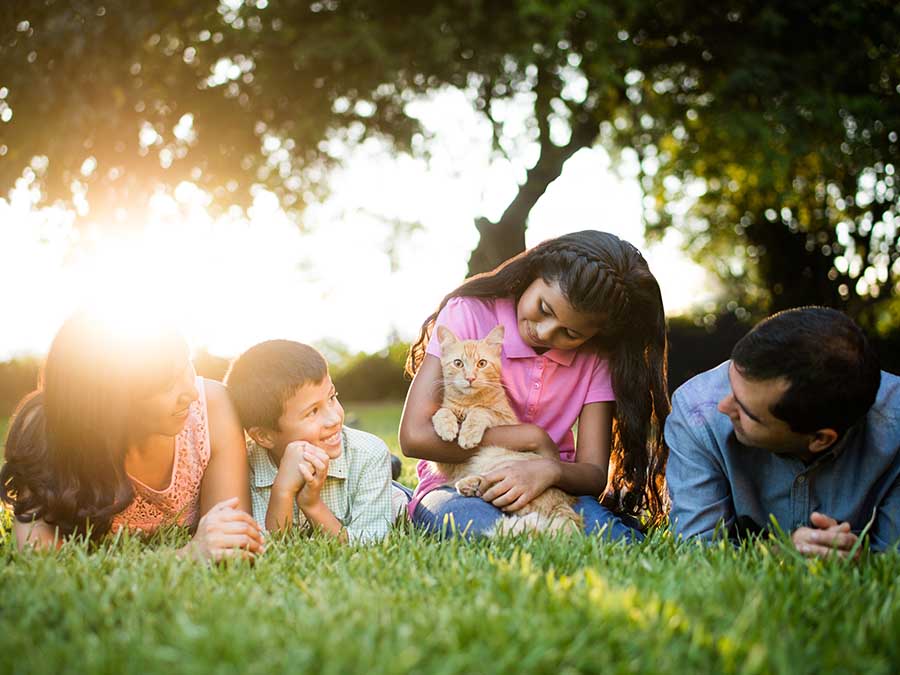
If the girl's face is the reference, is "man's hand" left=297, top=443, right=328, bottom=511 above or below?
below

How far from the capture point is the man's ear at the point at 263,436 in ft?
10.3

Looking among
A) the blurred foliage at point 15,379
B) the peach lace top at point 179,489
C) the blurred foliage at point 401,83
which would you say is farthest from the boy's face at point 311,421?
the blurred foliage at point 15,379

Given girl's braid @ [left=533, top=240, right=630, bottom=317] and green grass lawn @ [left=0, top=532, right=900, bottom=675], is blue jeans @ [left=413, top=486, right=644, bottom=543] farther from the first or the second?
girl's braid @ [left=533, top=240, right=630, bottom=317]

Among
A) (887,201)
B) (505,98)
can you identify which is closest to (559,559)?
(505,98)

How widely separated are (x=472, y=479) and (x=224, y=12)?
911cm

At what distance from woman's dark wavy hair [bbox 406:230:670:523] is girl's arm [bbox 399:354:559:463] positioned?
40cm

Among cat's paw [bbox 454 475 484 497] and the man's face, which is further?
cat's paw [bbox 454 475 484 497]

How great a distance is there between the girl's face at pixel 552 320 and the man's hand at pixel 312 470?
3.48 ft

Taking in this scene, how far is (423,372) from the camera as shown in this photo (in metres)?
3.50

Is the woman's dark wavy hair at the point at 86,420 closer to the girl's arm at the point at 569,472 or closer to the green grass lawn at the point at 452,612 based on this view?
the green grass lawn at the point at 452,612

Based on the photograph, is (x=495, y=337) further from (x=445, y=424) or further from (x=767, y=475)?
(x=767, y=475)

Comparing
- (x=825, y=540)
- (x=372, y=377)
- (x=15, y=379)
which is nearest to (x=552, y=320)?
(x=825, y=540)

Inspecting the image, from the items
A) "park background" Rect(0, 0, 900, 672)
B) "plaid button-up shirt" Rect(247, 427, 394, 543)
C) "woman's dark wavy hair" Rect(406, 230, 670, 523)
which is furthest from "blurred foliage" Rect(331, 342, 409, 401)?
"plaid button-up shirt" Rect(247, 427, 394, 543)

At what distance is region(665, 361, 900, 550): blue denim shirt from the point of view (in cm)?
271
